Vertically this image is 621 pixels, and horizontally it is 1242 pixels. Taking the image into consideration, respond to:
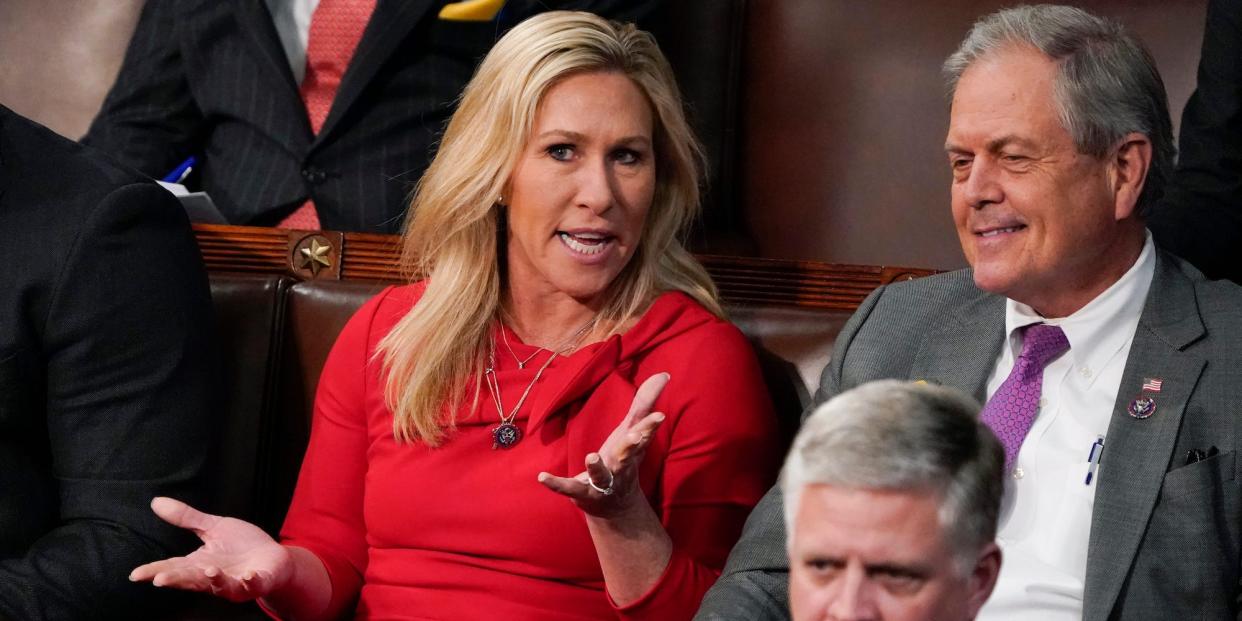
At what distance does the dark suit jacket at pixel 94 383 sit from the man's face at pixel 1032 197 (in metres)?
0.90

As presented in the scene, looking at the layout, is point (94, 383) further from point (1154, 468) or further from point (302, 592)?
point (1154, 468)

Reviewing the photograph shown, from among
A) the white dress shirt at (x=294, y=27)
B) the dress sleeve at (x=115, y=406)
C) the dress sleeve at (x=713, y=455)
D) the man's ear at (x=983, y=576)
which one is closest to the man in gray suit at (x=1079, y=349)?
the dress sleeve at (x=713, y=455)

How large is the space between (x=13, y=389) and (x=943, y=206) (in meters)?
1.35

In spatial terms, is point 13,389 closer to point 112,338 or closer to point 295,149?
point 112,338

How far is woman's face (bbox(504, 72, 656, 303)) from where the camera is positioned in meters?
1.94

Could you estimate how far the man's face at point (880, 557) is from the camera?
41.2 inches

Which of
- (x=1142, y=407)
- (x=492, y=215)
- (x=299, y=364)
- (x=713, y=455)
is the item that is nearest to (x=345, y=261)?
(x=299, y=364)

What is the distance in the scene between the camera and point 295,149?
2.47 metres

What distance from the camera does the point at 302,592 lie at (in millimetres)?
1824

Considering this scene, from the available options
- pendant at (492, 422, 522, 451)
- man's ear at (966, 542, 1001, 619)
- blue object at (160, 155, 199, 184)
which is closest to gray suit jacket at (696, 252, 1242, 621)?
pendant at (492, 422, 522, 451)

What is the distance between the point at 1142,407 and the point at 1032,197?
0.75 ft

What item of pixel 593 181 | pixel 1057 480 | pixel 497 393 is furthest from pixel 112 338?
pixel 1057 480

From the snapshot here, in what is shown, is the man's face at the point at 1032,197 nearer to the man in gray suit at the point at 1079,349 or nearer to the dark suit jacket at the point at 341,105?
the man in gray suit at the point at 1079,349

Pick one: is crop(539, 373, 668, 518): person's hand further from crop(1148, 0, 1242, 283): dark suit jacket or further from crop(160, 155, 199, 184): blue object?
crop(160, 155, 199, 184): blue object
